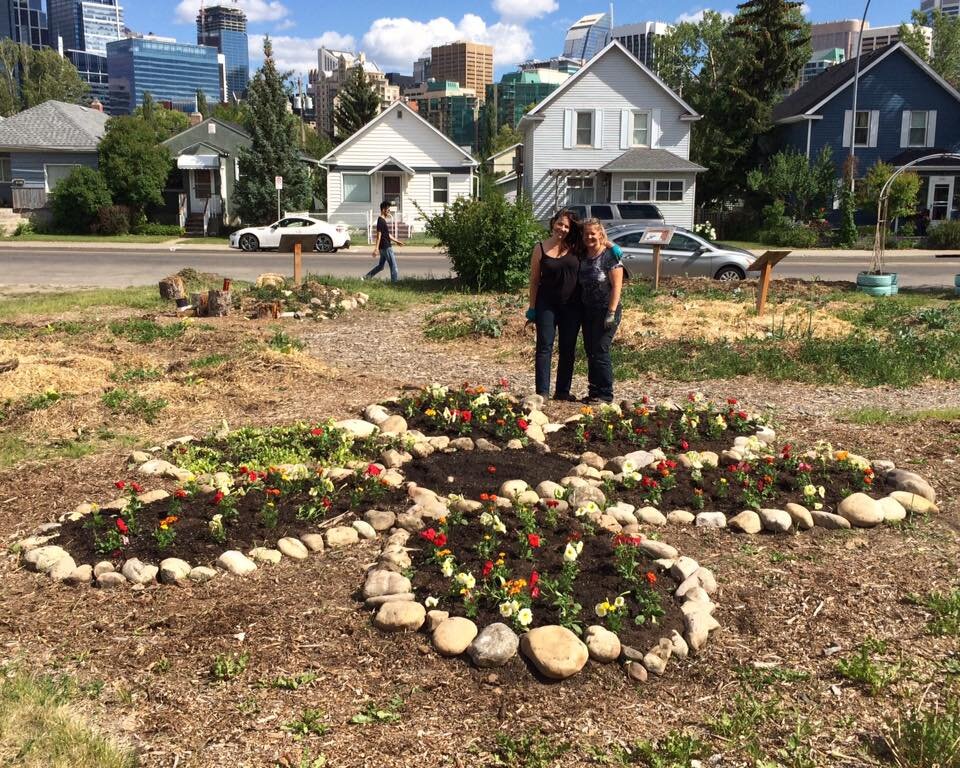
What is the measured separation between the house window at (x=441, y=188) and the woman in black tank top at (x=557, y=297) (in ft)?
117

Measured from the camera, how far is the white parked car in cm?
3108

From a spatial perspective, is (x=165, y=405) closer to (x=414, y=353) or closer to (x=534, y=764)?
(x=414, y=353)

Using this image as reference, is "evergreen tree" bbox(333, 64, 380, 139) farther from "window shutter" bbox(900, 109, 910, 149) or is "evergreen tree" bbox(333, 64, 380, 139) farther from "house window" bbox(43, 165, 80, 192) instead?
"window shutter" bbox(900, 109, 910, 149)

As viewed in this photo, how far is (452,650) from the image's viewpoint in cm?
392

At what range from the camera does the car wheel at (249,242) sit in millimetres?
32062

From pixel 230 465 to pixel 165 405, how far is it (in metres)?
2.03

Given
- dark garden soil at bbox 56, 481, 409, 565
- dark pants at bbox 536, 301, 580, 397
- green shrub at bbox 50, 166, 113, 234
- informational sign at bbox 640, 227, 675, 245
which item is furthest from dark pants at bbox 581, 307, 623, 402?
green shrub at bbox 50, 166, 113, 234

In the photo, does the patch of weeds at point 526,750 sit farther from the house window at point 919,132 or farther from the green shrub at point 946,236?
the house window at point 919,132

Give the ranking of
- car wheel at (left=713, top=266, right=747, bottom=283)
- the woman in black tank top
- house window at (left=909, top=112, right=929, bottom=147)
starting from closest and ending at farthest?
1. the woman in black tank top
2. car wheel at (left=713, top=266, right=747, bottom=283)
3. house window at (left=909, top=112, right=929, bottom=147)

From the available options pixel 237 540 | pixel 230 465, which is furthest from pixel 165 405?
pixel 237 540

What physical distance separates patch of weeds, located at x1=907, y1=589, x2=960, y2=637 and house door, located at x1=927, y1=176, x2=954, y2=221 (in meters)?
40.9

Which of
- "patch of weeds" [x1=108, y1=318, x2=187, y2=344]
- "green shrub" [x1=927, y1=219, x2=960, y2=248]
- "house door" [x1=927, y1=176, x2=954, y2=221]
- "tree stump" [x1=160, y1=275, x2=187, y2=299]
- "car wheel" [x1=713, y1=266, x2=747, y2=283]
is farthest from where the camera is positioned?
"house door" [x1=927, y1=176, x2=954, y2=221]

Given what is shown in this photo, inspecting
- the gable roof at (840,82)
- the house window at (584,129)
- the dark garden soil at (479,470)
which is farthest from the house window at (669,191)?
the dark garden soil at (479,470)

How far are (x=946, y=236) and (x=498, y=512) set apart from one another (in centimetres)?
3483
